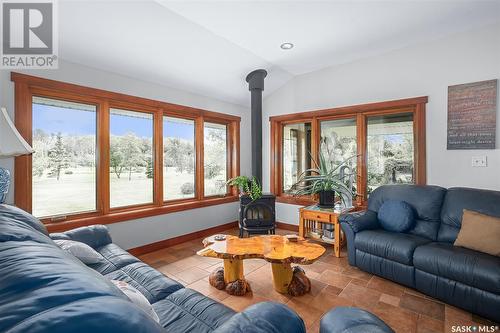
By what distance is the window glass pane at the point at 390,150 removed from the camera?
3582mm

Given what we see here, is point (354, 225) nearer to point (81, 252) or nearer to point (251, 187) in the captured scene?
point (251, 187)

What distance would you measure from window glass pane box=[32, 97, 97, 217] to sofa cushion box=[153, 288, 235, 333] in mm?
2266

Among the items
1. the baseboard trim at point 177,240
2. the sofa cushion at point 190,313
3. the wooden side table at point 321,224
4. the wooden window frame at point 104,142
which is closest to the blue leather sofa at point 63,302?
the sofa cushion at point 190,313

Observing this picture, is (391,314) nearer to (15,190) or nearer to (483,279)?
(483,279)

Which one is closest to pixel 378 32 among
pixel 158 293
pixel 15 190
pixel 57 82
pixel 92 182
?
pixel 158 293

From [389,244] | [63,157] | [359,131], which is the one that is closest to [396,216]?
[389,244]

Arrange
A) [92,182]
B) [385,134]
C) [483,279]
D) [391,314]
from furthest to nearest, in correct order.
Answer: [385,134] < [92,182] < [391,314] < [483,279]

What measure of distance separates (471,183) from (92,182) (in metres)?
4.85

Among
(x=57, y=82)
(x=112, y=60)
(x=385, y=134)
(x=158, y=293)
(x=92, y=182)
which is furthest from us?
(x=385, y=134)

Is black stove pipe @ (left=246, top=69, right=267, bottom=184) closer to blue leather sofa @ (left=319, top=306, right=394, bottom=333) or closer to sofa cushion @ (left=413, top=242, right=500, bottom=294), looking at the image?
sofa cushion @ (left=413, top=242, right=500, bottom=294)

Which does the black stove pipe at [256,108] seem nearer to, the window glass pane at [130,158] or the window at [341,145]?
the window at [341,145]

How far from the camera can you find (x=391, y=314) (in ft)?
6.95

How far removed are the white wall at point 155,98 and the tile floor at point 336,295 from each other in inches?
16.8

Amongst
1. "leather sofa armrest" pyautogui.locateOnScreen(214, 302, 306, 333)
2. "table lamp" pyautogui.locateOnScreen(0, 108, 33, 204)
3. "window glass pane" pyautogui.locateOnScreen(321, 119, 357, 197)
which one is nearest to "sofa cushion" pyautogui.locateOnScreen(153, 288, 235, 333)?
"leather sofa armrest" pyautogui.locateOnScreen(214, 302, 306, 333)
